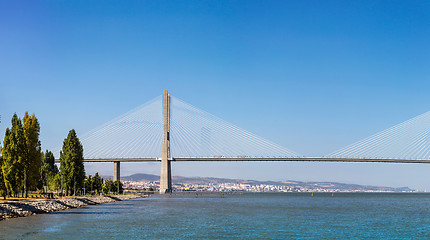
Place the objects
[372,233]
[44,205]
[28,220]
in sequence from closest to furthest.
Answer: [372,233] < [28,220] < [44,205]

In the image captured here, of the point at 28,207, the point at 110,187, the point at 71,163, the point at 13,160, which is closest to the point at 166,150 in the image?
the point at 110,187

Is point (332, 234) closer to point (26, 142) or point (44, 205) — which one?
point (44, 205)

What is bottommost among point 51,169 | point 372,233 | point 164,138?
point 372,233

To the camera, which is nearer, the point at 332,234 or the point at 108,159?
the point at 332,234

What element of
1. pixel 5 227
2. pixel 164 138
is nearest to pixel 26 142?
pixel 5 227

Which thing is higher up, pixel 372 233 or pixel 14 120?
pixel 14 120

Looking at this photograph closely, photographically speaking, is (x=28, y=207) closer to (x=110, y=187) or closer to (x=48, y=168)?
(x=48, y=168)

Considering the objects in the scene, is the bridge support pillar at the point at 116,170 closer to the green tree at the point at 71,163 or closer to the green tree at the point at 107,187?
the green tree at the point at 107,187
